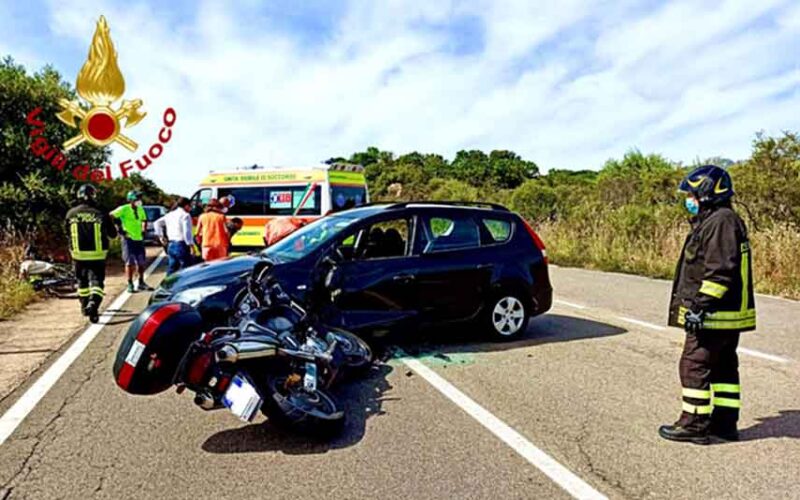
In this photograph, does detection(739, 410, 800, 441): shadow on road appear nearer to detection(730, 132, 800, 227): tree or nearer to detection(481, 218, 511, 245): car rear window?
detection(481, 218, 511, 245): car rear window

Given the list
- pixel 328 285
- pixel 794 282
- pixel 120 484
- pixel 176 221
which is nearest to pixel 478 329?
pixel 328 285

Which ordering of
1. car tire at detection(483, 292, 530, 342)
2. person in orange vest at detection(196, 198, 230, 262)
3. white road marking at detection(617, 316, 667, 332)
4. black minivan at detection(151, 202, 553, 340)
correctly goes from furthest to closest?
person in orange vest at detection(196, 198, 230, 262)
white road marking at detection(617, 316, 667, 332)
car tire at detection(483, 292, 530, 342)
black minivan at detection(151, 202, 553, 340)

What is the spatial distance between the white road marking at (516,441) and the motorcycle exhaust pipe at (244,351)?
63.2 inches

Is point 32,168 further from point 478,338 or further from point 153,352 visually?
point 153,352

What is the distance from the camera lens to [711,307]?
158 inches

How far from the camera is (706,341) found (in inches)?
161

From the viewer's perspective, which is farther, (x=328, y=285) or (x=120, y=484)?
(x=328, y=285)

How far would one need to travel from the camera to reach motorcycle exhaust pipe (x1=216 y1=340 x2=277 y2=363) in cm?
400

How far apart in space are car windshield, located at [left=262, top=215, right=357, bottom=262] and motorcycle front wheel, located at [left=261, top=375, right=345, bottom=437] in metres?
2.13

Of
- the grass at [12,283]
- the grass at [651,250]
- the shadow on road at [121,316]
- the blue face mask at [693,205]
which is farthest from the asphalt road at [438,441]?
the grass at [651,250]

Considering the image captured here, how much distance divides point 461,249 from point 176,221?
234 inches

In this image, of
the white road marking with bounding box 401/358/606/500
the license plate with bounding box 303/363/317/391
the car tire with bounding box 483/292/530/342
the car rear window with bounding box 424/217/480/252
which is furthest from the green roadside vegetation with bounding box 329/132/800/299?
the license plate with bounding box 303/363/317/391

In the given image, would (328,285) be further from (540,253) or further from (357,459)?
(540,253)

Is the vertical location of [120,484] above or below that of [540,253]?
below
